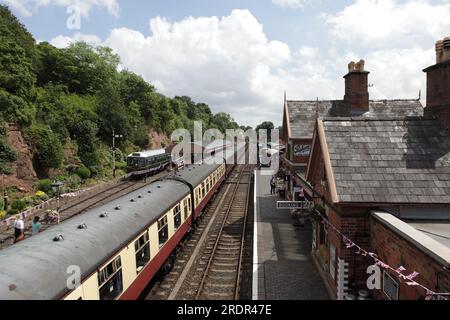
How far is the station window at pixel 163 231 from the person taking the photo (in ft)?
39.2

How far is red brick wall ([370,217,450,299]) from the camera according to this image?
6.02 metres

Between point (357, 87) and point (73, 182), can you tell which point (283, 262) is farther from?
point (73, 182)

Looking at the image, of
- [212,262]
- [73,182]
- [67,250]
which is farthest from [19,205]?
[67,250]

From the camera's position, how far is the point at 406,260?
7160 millimetres

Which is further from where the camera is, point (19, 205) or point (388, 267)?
point (19, 205)

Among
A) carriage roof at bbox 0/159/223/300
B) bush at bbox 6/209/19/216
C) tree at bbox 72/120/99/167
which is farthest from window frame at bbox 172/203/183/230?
tree at bbox 72/120/99/167

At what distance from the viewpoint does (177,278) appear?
1289 centimetres

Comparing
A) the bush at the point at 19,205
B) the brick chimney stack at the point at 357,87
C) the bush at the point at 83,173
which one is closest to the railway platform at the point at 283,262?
the brick chimney stack at the point at 357,87

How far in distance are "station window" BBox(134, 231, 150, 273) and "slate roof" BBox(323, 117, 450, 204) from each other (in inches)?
225

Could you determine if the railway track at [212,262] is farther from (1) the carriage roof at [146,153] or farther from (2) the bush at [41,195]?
(1) the carriage roof at [146,153]

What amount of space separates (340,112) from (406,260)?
16.3 m

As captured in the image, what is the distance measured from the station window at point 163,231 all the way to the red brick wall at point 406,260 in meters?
6.73

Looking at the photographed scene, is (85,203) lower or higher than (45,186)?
lower
